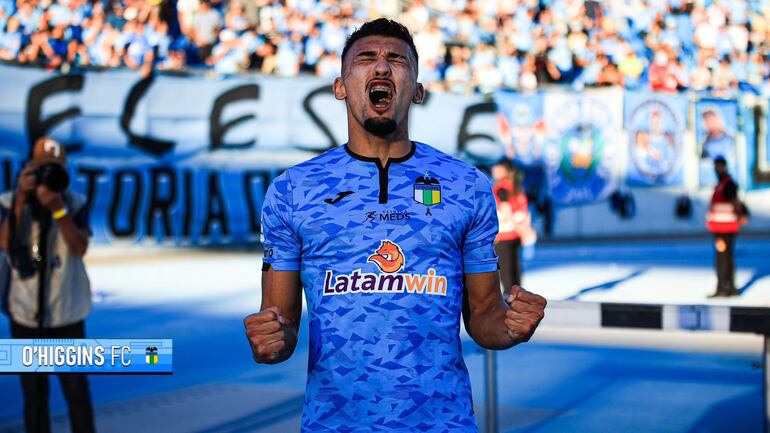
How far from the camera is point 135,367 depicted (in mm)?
3387

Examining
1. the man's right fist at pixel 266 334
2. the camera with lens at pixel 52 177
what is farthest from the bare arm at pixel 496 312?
the camera with lens at pixel 52 177

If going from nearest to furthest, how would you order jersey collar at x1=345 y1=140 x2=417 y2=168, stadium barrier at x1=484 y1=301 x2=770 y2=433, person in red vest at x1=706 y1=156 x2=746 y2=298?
jersey collar at x1=345 y1=140 x2=417 y2=168
stadium barrier at x1=484 y1=301 x2=770 y2=433
person in red vest at x1=706 y1=156 x2=746 y2=298

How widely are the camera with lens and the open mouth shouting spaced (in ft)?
11.2


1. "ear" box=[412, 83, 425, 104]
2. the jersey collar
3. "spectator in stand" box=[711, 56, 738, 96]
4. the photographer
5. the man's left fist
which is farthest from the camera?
"spectator in stand" box=[711, 56, 738, 96]

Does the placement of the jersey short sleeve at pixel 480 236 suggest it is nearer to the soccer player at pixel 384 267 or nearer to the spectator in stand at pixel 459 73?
the soccer player at pixel 384 267

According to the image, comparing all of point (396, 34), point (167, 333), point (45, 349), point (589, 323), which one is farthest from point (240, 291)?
point (396, 34)

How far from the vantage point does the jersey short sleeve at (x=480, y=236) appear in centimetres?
293

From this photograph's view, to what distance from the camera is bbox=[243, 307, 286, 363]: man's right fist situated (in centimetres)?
256

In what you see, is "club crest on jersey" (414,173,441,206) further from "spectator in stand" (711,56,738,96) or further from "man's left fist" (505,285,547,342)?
"spectator in stand" (711,56,738,96)

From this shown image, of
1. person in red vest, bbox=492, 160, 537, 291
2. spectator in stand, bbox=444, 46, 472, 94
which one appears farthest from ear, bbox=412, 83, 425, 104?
spectator in stand, bbox=444, 46, 472, 94

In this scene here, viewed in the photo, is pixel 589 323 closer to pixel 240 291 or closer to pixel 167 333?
pixel 167 333

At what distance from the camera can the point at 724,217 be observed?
13.2 m

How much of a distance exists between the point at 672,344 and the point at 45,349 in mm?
7834

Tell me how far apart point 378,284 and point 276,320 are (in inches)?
12.1
